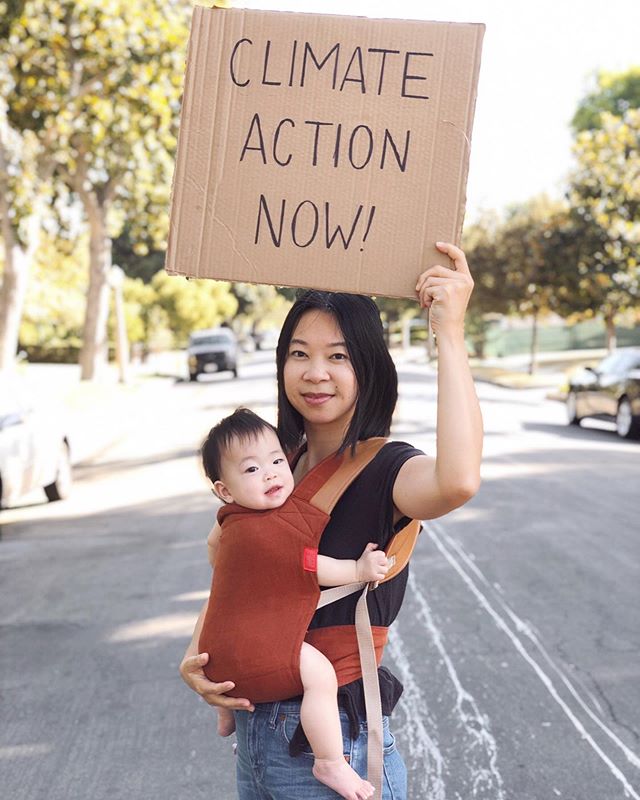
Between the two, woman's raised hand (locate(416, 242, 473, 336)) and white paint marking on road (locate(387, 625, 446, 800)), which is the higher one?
woman's raised hand (locate(416, 242, 473, 336))

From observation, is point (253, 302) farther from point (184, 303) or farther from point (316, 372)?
point (316, 372)

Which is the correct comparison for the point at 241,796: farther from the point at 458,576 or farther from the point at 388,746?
the point at 458,576

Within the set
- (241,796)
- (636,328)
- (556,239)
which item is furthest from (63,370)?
(241,796)

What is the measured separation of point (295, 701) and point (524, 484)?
375 inches

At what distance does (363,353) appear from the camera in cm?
235

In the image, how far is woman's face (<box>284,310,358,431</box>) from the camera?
2.35m

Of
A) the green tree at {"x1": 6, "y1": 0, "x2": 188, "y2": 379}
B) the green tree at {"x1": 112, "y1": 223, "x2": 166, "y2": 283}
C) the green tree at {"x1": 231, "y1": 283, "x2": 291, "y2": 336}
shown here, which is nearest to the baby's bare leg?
the green tree at {"x1": 6, "y1": 0, "x2": 188, "y2": 379}

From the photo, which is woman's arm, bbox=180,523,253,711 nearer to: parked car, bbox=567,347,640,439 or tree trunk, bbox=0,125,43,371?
parked car, bbox=567,347,640,439

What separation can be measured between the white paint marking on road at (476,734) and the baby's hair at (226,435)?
7.83 feet

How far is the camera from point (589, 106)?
57.7 meters

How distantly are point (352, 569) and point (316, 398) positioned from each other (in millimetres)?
404

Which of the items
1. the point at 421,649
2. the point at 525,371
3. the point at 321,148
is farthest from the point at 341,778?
the point at 525,371

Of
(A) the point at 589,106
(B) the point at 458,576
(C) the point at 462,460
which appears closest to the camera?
(C) the point at 462,460

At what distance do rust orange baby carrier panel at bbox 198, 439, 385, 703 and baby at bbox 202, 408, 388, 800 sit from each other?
0.03 metres
